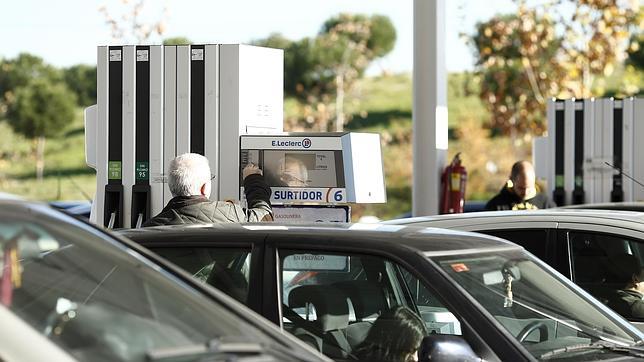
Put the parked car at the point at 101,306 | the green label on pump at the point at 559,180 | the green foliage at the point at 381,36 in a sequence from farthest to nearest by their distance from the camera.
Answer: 1. the green foliage at the point at 381,36
2. the green label on pump at the point at 559,180
3. the parked car at the point at 101,306

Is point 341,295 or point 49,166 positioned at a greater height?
point 341,295

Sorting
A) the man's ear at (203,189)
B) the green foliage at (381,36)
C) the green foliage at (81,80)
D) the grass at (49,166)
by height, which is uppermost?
the green foliage at (381,36)

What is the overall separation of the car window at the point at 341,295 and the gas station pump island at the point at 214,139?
3290 mm

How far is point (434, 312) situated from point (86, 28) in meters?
47.8

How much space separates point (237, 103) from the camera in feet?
28.7

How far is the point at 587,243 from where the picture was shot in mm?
7457

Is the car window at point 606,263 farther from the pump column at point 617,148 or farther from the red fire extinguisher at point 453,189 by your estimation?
the pump column at point 617,148

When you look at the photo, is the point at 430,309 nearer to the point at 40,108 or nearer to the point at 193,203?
the point at 193,203

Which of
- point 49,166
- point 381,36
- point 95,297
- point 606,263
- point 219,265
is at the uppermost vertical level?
point 381,36

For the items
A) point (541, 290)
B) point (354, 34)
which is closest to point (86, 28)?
point (354, 34)

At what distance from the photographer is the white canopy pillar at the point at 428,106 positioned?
12859 mm

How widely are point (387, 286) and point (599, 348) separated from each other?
932 mm

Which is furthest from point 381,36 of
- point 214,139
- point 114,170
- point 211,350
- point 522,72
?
point 211,350

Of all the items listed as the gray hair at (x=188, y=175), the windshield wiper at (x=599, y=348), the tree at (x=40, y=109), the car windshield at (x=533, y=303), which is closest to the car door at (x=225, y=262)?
the car windshield at (x=533, y=303)
